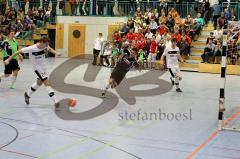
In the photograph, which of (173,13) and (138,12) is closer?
(173,13)

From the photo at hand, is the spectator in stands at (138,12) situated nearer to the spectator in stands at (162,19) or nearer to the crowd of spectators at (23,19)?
the spectator in stands at (162,19)

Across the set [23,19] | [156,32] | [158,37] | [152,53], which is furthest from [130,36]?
[23,19]

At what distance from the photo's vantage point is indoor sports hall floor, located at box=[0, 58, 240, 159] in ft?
27.2

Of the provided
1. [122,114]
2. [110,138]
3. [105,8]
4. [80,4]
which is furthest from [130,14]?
[110,138]

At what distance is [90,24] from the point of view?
3250 centimetres

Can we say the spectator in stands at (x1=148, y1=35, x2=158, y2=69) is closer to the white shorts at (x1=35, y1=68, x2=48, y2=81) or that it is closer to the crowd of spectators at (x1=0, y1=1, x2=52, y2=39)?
the crowd of spectators at (x1=0, y1=1, x2=52, y2=39)

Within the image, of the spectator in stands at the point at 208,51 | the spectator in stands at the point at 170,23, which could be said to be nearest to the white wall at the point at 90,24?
the spectator in stands at the point at 170,23

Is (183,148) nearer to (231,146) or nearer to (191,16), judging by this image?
(231,146)

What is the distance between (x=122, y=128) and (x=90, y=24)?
2295 cm

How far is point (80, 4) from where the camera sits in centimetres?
3316

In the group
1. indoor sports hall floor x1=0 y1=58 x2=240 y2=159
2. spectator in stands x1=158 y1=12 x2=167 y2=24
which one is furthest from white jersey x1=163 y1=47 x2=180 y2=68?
spectator in stands x1=158 y1=12 x2=167 y2=24

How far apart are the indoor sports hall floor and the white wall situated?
15691 millimetres

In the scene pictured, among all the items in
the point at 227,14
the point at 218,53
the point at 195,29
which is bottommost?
the point at 218,53

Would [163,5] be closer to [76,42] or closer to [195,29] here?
[195,29]
